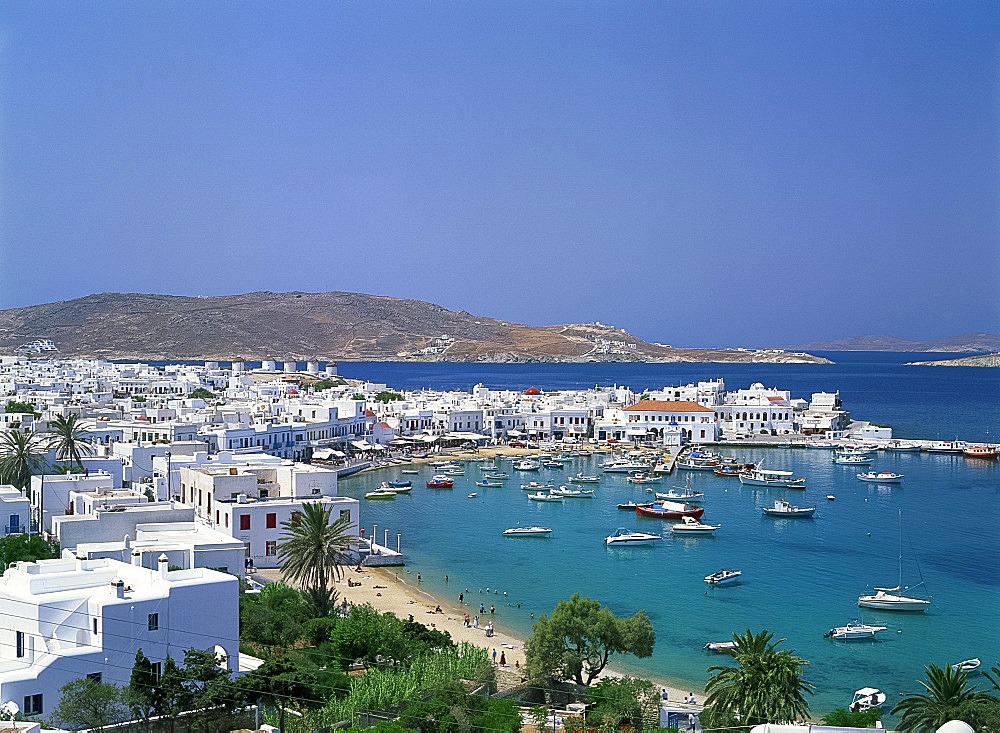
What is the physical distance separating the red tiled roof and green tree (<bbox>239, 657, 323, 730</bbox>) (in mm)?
59077

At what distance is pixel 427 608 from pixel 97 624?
1248 centimetres

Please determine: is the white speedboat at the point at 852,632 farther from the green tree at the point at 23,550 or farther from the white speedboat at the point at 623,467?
the white speedboat at the point at 623,467

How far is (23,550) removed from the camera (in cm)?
1883

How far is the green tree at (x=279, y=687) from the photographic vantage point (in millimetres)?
13469

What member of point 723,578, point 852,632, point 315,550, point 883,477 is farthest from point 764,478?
point 315,550

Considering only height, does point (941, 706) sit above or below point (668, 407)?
below

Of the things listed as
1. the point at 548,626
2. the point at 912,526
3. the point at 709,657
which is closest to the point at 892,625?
the point at 709,657

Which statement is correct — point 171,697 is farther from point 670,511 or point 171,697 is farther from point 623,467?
point 623,467

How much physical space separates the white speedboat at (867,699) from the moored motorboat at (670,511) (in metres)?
20.4

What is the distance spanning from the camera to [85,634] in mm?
13523

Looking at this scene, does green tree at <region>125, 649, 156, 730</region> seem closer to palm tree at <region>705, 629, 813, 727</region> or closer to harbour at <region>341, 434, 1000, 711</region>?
palm tree at <region>705, 629, 813, 727</region>

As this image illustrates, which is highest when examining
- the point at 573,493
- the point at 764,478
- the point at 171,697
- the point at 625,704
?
the point at 171,697

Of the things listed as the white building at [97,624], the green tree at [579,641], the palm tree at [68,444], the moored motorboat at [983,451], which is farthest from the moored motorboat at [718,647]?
the moored motorboat at [983,451]

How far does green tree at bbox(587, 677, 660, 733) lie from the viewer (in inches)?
577
